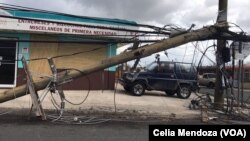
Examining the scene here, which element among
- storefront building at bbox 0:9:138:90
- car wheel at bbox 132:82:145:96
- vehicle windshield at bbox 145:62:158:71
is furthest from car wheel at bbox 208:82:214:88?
car wheel at bbox 132:82:145:96

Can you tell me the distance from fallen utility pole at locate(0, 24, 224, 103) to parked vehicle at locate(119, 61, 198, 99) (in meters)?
8.54

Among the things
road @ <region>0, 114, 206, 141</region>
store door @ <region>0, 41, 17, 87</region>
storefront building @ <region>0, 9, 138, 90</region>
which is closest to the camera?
road @ <region>0, 114, 206, 141</region>

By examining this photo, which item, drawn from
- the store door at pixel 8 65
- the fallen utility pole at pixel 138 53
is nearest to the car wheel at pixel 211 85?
the store door at pixel 8 65

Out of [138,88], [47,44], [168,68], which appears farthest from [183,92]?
[47,44]

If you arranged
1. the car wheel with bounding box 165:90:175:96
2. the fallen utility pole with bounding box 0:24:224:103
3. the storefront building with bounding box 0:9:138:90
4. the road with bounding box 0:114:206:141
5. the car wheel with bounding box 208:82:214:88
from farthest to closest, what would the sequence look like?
1. the car wheel with bounding box 208:82:214:88
2. the car wheel with bounding box 165:90:175:96
3. the storefront building with bounding box 0:9:138:90
4. the fallen utility pole with bounding box 0:24:224:103
5. the road with bounding box 0:114:206:141

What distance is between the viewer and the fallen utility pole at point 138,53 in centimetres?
1312

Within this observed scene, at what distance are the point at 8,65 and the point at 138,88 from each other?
7.04m

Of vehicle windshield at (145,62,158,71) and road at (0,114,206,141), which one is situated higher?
vehicle windshield at (145,62,158,71)

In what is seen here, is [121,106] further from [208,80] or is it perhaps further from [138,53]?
[208,80]

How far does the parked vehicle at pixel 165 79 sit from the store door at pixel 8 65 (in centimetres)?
600

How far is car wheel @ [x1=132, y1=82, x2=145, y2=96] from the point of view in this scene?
22.3m

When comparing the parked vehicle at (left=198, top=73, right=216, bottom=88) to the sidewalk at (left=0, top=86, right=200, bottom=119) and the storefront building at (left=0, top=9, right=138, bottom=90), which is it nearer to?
the storefront building at (left=0, top=9, right=138, bottom=90)

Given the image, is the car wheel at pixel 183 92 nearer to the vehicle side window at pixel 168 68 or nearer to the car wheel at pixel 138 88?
the vehicle side window at pixel 168 68

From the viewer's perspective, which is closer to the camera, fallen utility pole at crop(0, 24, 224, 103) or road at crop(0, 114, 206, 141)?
road at crop(0, 114, 206, 141)
